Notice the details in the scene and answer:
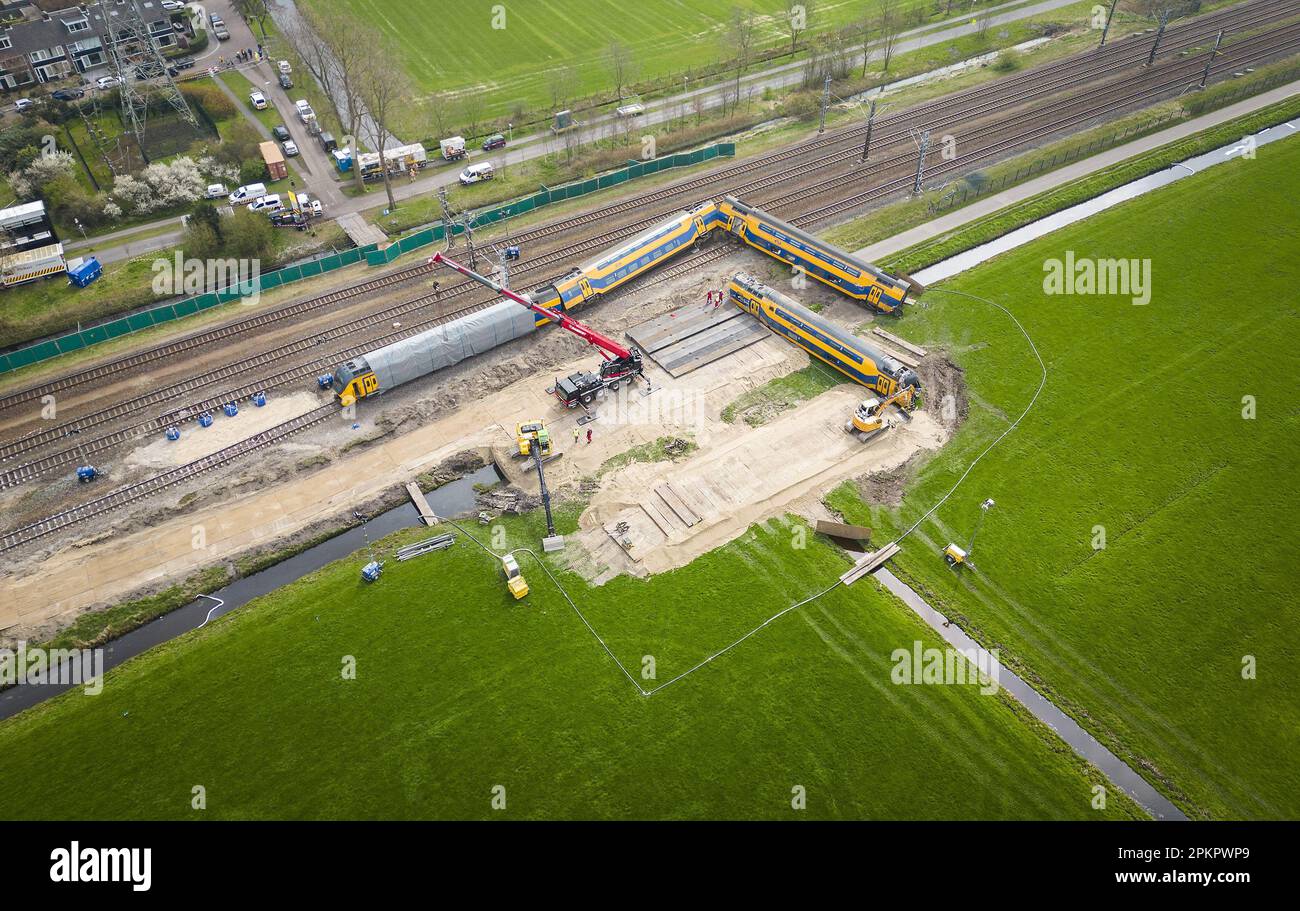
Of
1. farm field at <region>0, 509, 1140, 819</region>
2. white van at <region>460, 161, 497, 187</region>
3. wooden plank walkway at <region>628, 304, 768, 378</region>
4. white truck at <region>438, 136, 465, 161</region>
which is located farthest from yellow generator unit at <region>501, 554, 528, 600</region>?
white truck at <region>438, 136, 465, 161</region>

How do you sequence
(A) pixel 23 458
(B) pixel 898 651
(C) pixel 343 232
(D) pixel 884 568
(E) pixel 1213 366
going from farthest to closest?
(C) pixel 343 232
(E) pixel 1213 366
(A) pixel 23 458
(D) pixel 884 568
(B) pixel 898 651

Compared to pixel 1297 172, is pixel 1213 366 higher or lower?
lower

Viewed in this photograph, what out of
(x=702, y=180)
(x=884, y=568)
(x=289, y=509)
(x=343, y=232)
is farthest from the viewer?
(x=702, y=180)

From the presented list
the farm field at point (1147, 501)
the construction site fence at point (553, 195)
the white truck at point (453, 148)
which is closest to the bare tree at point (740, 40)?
the construction site fence at point (553, 195)

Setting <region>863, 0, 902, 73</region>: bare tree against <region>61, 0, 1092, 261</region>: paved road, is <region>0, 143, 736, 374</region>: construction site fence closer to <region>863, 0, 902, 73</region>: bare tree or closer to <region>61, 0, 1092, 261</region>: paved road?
<region>61, 0, 1092, 261</region>: paved road

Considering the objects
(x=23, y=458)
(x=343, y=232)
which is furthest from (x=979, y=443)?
(x=23, y=458)

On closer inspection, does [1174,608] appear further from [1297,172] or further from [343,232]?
[343,232]

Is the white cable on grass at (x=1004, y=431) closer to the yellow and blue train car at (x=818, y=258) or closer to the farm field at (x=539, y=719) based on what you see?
the yellow and blue train car at (x=818, y=258)
